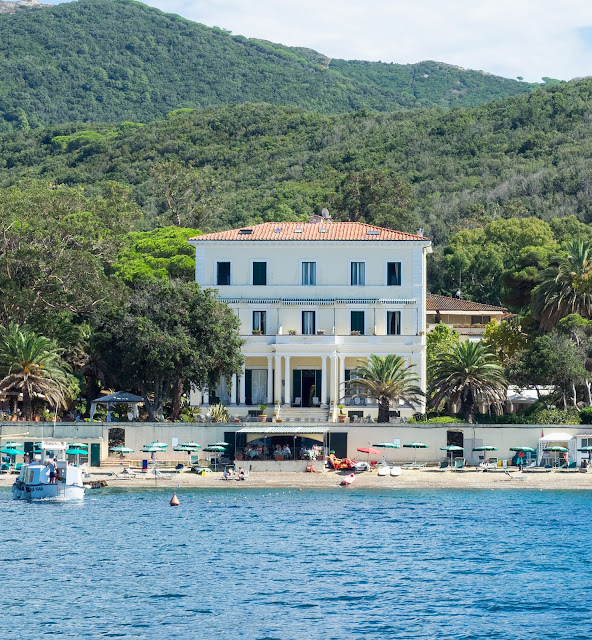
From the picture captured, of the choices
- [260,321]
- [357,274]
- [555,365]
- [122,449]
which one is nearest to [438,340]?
[357,274]

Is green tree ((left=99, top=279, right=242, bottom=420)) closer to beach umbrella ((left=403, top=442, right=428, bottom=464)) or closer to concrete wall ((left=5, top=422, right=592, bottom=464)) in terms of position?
concrete wall ((left=5, top=422, right=592, bottom=464))

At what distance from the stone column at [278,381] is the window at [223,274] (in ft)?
21.6

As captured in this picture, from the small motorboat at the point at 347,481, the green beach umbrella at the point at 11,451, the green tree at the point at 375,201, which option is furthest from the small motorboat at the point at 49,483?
the green tree at the point at 375,201

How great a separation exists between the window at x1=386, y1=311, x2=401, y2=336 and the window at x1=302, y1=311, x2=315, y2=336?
4.75m

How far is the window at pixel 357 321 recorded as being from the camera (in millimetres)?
74125

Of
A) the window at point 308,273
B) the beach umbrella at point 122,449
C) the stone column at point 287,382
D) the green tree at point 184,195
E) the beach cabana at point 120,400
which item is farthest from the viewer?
the green tree at point 184,195

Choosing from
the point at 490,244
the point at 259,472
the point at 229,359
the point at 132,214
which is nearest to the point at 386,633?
the point at 259,472

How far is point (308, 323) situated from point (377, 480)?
15.5m

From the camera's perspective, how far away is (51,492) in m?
56.3

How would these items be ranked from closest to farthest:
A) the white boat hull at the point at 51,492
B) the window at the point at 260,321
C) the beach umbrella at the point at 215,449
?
1. the white boat hull at the point at 51,492
2. the beach umbrella at the point at 215,449
3. the window at the point at 260,321

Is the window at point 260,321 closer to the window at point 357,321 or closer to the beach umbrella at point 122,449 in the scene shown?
the window at point 357,321

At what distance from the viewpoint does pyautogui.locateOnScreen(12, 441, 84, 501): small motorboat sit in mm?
56406

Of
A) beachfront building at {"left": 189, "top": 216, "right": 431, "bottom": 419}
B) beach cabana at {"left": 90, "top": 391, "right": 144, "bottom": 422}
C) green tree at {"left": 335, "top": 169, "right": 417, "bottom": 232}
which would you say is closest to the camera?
beach cabana at {"left": 90, "top": 391, "right": 144, "bottom": 422}

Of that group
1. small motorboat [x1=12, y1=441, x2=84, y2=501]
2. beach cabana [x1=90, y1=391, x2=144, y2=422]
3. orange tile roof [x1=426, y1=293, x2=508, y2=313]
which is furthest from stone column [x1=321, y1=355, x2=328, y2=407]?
orange tile roof [x1=426, y1=293, x2=508, y2=313]
